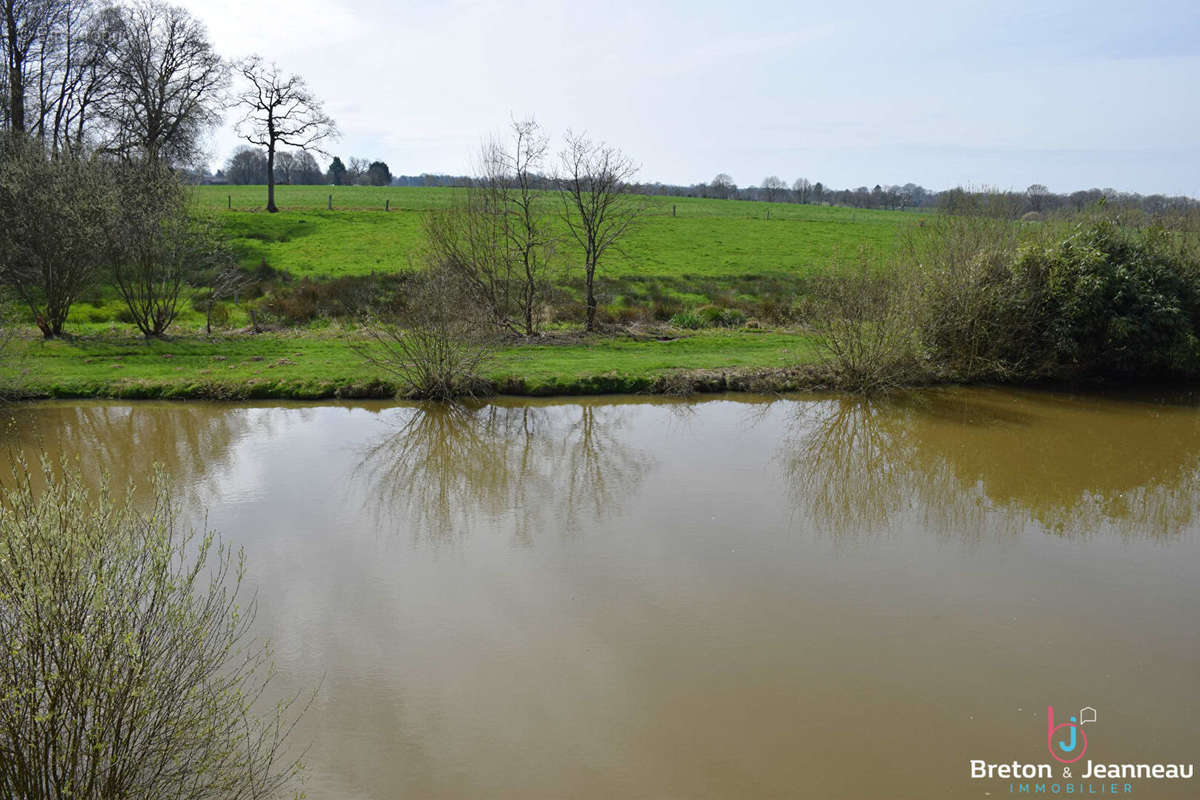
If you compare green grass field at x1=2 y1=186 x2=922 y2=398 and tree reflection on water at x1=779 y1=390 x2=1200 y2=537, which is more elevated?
green grass field at x1=2 y1=186 x2=922 y2=398

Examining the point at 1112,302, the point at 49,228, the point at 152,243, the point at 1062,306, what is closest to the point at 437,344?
the point at 152,243

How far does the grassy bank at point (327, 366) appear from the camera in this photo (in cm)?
1703

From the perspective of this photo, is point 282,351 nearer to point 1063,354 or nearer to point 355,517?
point 355,517

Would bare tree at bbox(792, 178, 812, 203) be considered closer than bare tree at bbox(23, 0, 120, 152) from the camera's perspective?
No

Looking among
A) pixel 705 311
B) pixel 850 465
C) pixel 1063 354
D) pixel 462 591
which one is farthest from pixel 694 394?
pixel 462 591

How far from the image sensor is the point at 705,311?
24953mm

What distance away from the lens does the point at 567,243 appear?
2600cm

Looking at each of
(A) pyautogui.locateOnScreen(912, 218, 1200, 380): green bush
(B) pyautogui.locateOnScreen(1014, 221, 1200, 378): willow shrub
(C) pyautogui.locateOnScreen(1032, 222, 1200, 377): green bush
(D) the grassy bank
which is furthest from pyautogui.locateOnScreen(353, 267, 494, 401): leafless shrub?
(C) pyautogui.locateOnScreen(1032, 222, 1200, 377): green bush

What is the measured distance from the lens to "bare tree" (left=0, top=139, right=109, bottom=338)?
19.3 meters

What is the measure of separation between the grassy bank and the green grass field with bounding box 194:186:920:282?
4392 millimetres

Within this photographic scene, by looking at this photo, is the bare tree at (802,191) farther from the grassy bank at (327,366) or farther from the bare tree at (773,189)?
the grassy bank at (327,366)

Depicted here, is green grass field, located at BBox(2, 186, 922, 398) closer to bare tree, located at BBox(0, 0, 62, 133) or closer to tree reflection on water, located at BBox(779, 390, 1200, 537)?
tree reflection on water, located at BBox(779, 390, 1200, 537)

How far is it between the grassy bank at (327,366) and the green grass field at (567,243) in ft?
14.4

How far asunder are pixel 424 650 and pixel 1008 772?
492 centimetres
